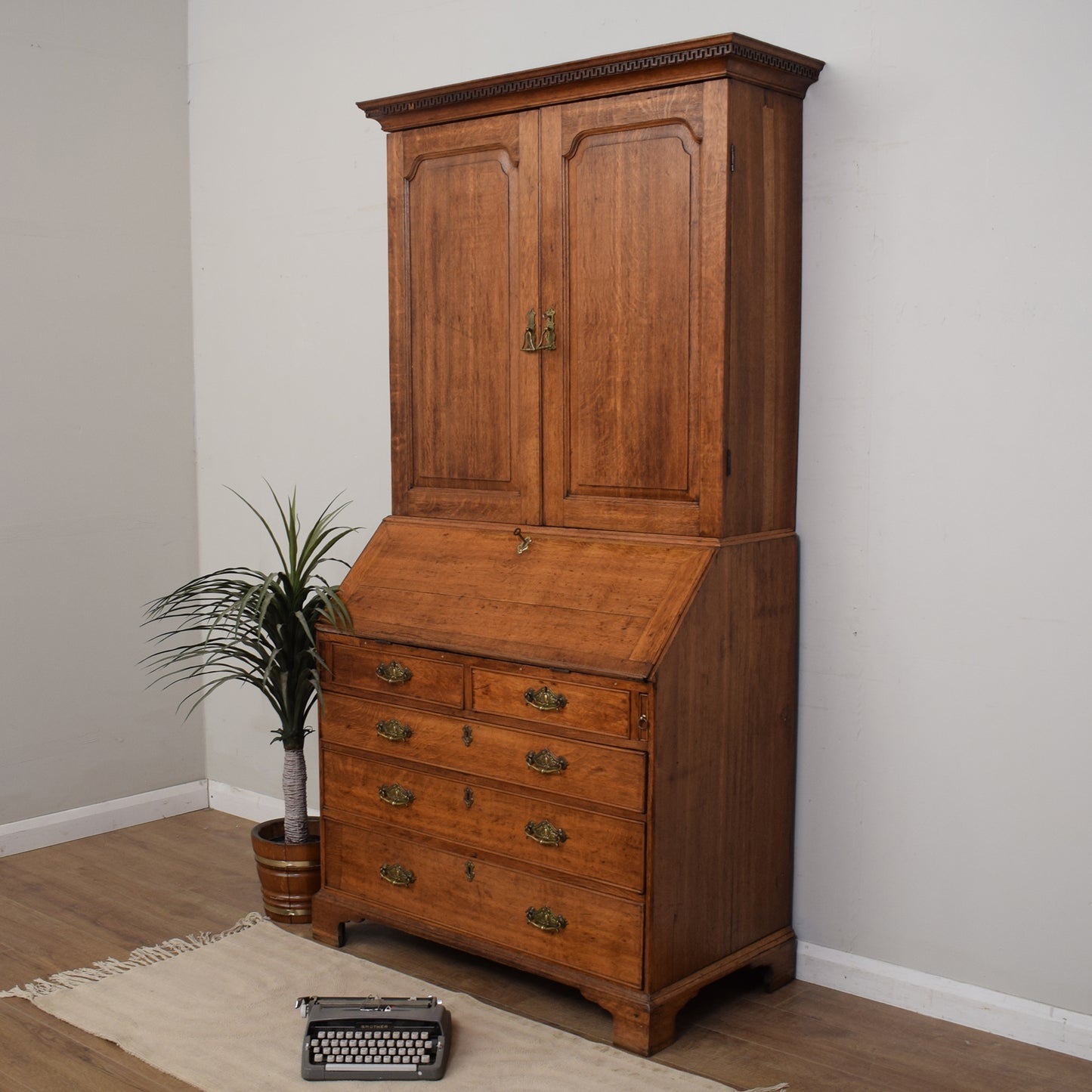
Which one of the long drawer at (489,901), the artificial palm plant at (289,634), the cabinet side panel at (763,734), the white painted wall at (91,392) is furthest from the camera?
the white painted wall at (91,392)

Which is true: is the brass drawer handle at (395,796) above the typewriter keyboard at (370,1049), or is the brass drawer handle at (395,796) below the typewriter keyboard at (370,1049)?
above

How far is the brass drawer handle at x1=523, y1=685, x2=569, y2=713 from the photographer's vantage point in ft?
8.96

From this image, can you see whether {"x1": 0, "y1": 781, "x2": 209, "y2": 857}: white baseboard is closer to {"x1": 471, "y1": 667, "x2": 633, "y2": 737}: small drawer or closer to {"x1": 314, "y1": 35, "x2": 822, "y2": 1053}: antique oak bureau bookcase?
{"x1": 314, "y1": 35, "x2": 822, "y2": 1053}: antique oak bureau bookcase

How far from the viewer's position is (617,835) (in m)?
2.67

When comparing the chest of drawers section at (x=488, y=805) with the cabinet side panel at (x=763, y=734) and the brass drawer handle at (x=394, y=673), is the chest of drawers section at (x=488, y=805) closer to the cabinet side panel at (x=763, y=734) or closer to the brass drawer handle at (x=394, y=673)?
the brass drawer handle at (x=394, y=673)

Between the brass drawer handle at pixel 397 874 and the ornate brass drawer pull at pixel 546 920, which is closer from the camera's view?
the ornate brass drawer pull at pixel 546 920

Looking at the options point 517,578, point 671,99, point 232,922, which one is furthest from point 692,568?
point 232,922

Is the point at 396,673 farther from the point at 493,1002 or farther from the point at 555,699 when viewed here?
the point at 493,1002

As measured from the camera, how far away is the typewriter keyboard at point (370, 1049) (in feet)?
8.54

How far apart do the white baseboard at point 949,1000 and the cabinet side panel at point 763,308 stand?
1.03 m

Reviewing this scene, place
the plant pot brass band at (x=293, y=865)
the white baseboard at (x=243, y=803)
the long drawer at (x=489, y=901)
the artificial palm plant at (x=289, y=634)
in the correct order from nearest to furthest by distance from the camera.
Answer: the long drawer at (x=489, y=901), the artificial palm plant at (x=289, y=634), the plant pot brass band at (x=293, y=865), the white baseboard at (x=243, y=803)

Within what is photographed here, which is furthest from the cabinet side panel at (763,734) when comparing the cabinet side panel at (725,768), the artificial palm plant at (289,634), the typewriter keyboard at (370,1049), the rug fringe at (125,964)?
the rug fringe at (125,964)

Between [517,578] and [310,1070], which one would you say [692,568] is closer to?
[517,578]

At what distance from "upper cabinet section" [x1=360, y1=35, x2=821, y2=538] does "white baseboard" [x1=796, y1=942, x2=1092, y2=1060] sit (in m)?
1.07
